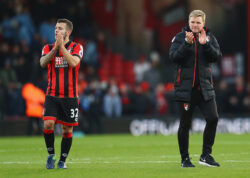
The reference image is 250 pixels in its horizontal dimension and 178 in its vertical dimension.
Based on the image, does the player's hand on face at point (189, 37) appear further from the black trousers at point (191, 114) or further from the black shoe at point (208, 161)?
the black shoe at point (208, 161)

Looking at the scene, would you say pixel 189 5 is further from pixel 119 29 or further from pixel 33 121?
pixel 33 121

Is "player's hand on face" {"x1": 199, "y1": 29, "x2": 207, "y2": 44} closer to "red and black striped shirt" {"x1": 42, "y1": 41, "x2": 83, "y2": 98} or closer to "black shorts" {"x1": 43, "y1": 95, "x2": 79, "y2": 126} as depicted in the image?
"red and black striped shirt" {"x1": 42, "y1": 41, "x2": 83, "y2": 98}

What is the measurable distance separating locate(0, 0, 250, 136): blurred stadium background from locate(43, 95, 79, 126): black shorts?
33.8 feet

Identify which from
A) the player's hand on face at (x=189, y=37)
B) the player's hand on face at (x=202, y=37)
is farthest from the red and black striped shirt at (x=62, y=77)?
the player's hand on face at (x=202, y=37)

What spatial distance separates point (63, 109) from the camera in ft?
25.2

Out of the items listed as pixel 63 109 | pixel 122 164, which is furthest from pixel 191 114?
pixel 63 109

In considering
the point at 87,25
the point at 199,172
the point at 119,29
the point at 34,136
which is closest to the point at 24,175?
the point at 199,172

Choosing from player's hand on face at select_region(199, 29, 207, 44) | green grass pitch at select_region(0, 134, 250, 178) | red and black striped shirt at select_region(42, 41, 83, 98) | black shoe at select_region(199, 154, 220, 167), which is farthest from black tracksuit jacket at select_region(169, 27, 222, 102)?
red and black striped shirt at select_region(42, 41, 83, 98)

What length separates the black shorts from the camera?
25.1 feet

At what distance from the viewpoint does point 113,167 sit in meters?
7.97

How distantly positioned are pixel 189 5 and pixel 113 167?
1662 cm


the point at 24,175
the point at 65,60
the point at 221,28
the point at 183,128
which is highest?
the point at 221,28

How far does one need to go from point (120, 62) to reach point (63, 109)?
16.6 m

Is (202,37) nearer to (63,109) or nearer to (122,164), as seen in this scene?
(63,109)
